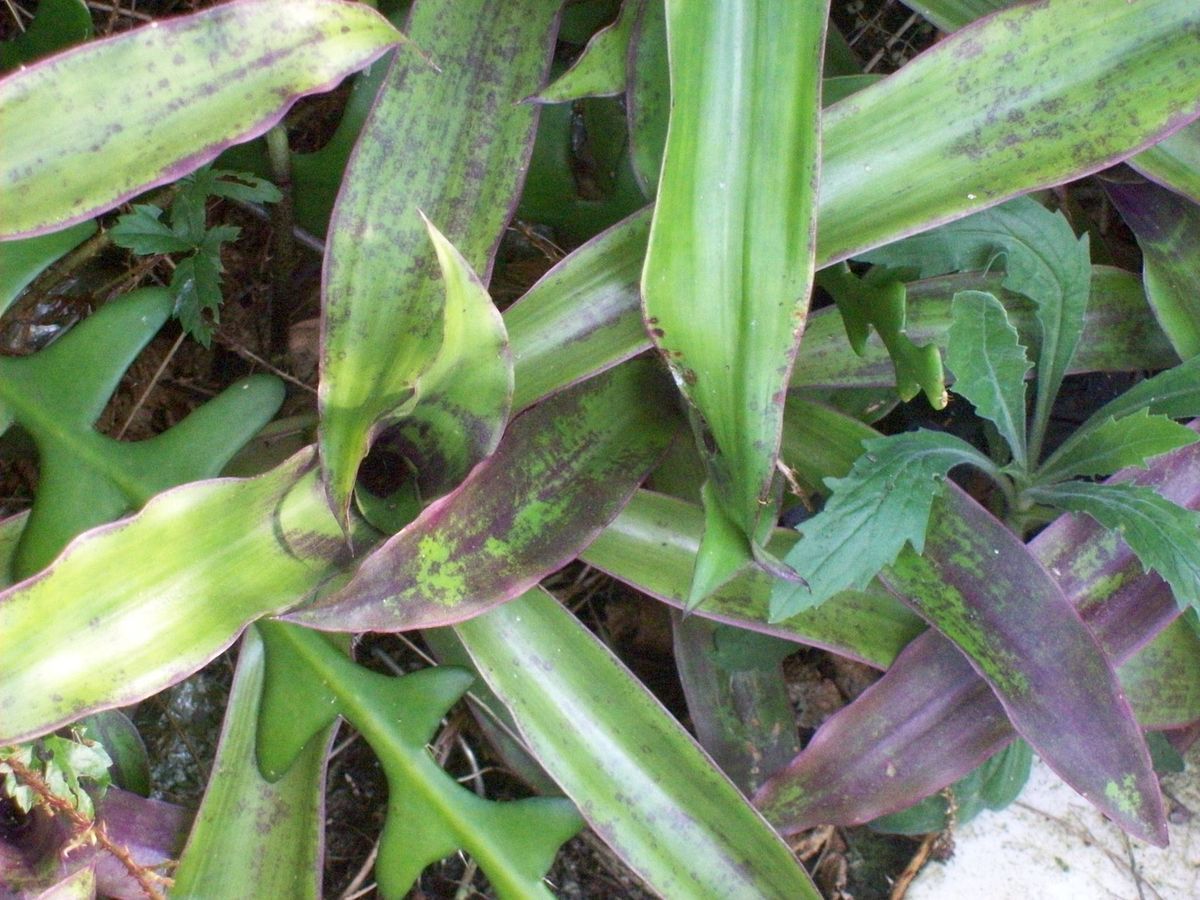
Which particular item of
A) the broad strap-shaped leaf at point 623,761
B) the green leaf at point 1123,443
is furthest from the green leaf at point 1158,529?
the broad strap-shaped leaf at point 623,761

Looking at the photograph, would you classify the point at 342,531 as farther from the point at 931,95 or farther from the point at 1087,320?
the point at 1087,320

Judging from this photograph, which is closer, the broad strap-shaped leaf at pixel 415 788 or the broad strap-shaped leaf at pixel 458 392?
the broad strap-shaped leaf at pixel 458 392

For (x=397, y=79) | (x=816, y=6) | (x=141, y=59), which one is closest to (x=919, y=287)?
(x=816, y=6)

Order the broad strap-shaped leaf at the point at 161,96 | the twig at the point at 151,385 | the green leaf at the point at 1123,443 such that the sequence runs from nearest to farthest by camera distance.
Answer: the broad strap-shaped leaf at the point at 161,96 < the green leaf at the point at 1123,443 < the twig at the point at 151,385

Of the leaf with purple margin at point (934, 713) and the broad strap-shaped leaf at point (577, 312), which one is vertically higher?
the broad strap-shaped leaf at point (577, 312)

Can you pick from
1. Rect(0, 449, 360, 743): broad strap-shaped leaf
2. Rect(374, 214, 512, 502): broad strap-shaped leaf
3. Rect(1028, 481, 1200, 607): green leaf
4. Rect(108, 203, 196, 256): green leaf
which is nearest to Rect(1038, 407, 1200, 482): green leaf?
Rect(1028, 481, 1200, 607): green leaf

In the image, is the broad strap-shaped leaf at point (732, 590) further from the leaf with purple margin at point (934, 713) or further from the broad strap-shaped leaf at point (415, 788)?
the broad strap-shaped leaf at point (415, 788)
